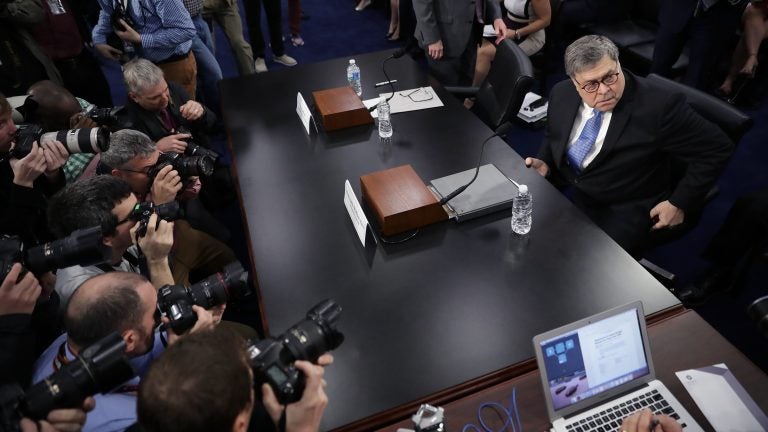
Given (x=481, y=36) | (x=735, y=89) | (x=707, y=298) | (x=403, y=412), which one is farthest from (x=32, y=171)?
(x=735, y=89)

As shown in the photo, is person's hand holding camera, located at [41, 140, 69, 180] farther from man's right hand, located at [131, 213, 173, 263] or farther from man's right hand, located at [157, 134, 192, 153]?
man's right hand, located at [131, 213, 173, 263]

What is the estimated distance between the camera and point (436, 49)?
10.7 feet

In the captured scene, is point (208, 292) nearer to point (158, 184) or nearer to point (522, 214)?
point (158, 184)

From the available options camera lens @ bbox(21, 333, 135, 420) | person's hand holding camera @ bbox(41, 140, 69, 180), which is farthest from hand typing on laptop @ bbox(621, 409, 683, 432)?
person's hand holding camera @ bbox(41, 140, 69, 180)

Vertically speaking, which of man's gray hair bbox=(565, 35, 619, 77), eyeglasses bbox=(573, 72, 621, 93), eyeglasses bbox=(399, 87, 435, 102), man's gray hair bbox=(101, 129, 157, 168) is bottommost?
eyeglasses bbox=(399, 87, 435, 102)

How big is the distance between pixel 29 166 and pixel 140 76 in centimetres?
75

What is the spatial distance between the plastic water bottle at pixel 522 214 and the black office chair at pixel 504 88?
3.26 ft

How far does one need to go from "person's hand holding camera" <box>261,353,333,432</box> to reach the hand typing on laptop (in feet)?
2.31

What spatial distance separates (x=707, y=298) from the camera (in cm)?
237

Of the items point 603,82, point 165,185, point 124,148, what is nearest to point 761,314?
point 603,82

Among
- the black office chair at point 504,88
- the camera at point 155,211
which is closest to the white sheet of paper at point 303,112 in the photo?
the camera at point 155,211

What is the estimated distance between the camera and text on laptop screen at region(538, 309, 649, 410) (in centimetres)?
123

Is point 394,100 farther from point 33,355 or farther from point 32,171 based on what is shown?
point 33,355

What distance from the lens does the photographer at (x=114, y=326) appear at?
1.28 meters
